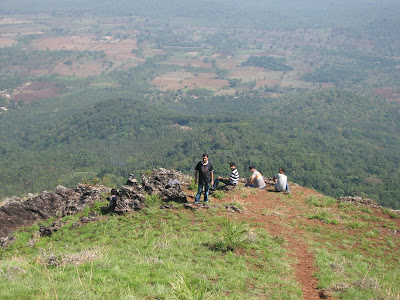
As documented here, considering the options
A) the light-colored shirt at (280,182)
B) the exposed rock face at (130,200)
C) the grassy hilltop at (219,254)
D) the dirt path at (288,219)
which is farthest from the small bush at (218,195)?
the exposed rock face at (130,200)

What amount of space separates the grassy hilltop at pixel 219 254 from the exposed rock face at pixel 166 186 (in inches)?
26.4

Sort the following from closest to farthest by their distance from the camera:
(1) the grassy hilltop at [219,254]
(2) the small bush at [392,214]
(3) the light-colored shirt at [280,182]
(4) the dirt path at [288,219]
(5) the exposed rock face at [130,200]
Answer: (1) the grassy hilltop at [219,254] < (4) the dirt path at [288,219] < (2) the small bush at [392,214] < (5) the exposed rock face at [130,200] < (3) the light-colored shirt at [280,182]

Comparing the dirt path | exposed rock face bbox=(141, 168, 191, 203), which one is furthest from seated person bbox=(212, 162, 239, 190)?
exposed rock face bbox=(141, 168, 191, 203)

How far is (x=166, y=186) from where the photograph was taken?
20.6 m

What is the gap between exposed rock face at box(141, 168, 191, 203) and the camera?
1905 cm

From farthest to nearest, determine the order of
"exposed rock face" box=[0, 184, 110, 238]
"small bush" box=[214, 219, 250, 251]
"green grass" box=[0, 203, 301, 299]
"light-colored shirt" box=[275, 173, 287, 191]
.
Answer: "light-colored shirt" box=[275, 173, 287, 191] → "exposed rock face" box=[0, 184, 110, 238] → "small bush" box=[214, 219, 250, 251] → "green grass" box=[0, 203, 301, 299]

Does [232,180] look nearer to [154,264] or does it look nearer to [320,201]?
[320,201]

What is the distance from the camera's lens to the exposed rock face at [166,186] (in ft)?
62.5

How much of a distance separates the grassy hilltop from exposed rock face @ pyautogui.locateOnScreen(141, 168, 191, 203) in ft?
2.20

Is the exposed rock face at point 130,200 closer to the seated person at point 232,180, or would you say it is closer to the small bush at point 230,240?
the seated person at point 232,180

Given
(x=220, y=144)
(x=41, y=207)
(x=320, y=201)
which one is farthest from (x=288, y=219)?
(x=220, y=144)

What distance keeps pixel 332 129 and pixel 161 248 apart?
157 m

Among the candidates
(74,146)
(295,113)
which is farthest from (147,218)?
(295,113)

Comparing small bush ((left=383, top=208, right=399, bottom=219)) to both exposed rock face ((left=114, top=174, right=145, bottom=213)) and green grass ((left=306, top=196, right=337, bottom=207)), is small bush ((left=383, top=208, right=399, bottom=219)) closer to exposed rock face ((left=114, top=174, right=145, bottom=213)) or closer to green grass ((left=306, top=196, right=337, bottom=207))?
green grass ((left=306, top=196, right=337, bottom=207))
